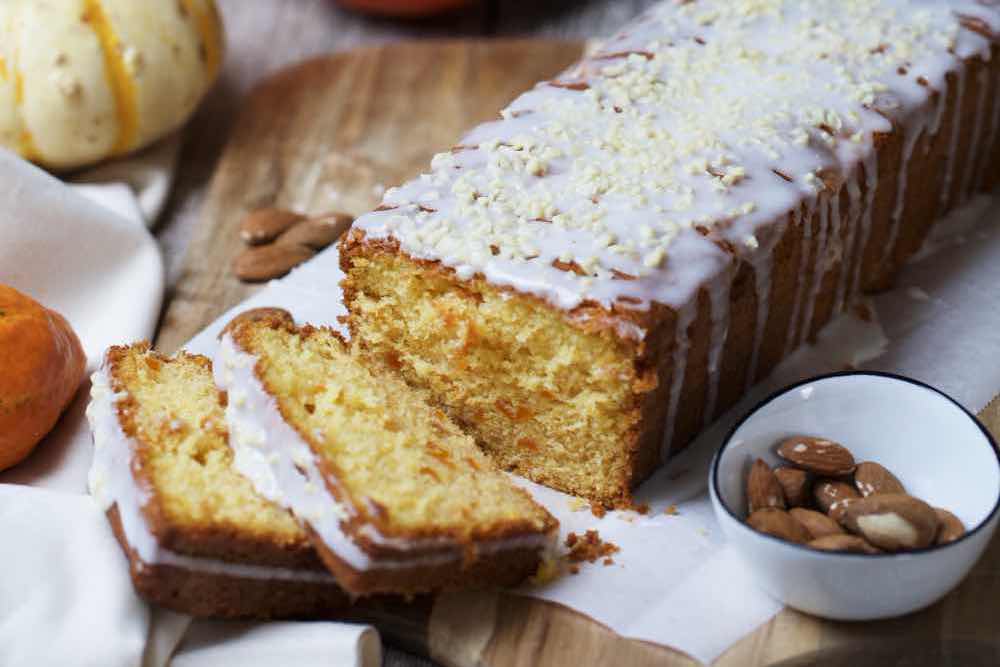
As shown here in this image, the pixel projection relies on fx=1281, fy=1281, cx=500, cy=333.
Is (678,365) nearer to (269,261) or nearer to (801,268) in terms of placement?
(801,268)

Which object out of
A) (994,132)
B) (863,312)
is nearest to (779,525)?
(863,312)

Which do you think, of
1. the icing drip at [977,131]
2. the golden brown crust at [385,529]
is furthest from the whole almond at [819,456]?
the icing drip at [977,131]

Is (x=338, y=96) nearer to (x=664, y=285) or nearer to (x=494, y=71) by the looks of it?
(x=494, y=71)

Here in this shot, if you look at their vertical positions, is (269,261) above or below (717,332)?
below

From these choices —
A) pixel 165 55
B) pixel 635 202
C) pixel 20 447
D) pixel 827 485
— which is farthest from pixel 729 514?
pixel 165 55

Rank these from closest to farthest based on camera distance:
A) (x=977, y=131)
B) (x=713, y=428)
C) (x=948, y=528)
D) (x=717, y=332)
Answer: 1. (x=948, y=528)
2. (x=717, y=332)
3. (x=713, y=428)
4. (x=977, y=131)

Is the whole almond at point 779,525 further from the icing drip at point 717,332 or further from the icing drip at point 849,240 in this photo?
the icing drip at point 849,240
